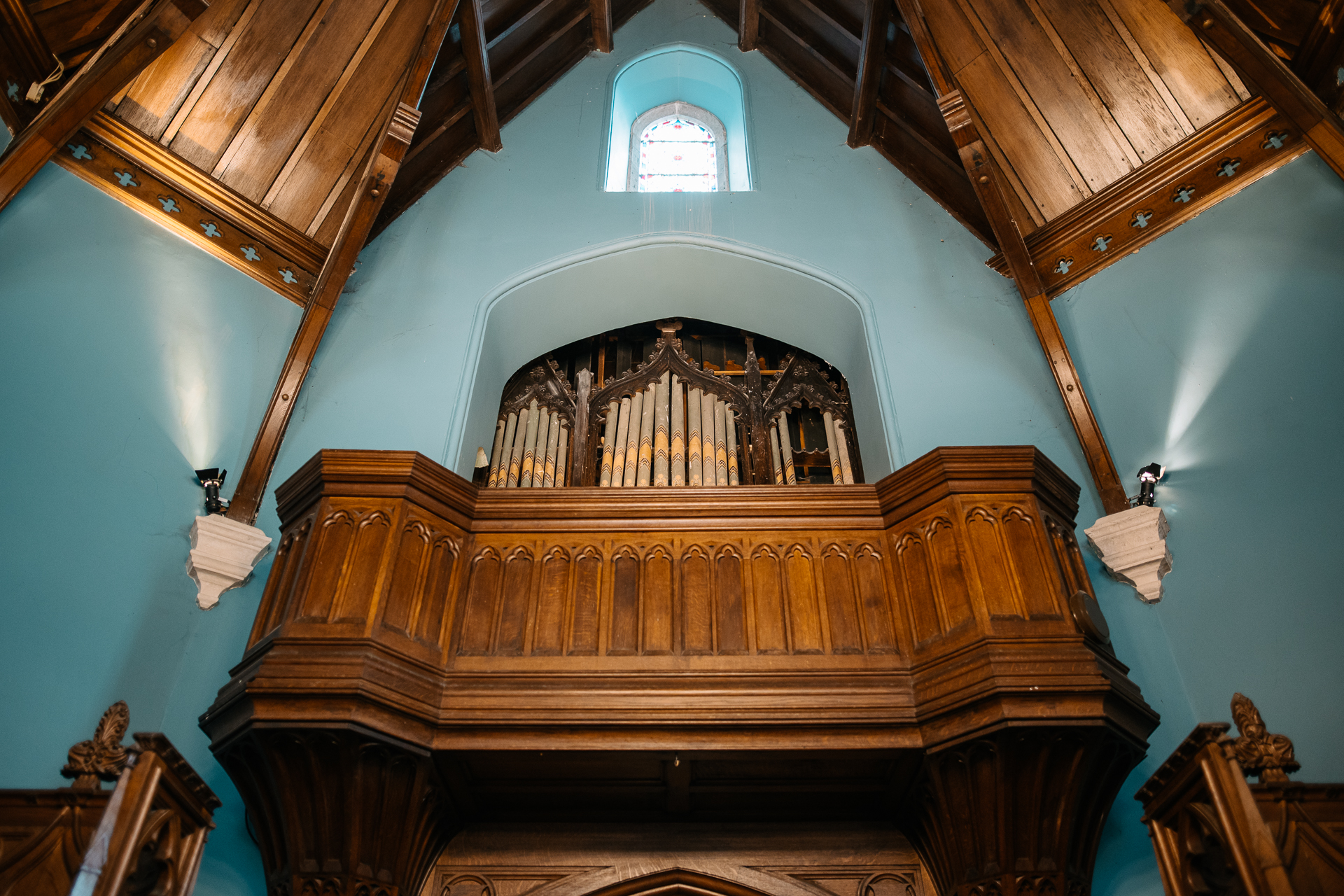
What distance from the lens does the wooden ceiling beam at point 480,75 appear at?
7.27 metres

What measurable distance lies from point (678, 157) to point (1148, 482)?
5085mm

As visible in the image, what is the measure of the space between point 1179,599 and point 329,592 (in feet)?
13.6

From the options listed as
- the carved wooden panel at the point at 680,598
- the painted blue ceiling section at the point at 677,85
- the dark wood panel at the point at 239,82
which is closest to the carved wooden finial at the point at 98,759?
the carved wooden panel at the point at 680,598

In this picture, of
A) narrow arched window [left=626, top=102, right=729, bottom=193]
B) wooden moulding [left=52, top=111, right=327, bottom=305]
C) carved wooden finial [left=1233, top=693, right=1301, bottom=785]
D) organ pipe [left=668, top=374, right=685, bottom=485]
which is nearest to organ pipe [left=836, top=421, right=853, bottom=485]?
organ pipe [left=668, top=374, right=685, bottom=485]

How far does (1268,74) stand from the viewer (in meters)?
5.54

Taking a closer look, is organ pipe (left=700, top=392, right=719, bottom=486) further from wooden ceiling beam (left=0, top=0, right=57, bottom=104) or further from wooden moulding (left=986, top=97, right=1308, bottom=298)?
wooden ceiling beam (left=0, top=0, right=57, bottom=104)

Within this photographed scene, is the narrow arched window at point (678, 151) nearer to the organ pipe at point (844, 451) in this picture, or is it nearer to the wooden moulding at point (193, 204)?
the organ pipe at point (844, 451)

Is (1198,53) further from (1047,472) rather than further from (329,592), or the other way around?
(329,592)

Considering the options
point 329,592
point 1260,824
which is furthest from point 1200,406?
point 329,592

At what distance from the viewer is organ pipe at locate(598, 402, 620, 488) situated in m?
6.85

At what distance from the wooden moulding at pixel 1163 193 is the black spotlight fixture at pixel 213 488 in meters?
5.28

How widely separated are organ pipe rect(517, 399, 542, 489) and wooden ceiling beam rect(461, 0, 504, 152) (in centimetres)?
229

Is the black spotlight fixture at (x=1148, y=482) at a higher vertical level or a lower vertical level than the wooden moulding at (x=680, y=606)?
higher

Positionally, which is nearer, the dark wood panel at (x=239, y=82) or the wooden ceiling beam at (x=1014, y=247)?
the wooden ceiling beam at (x=1014, y=247)
